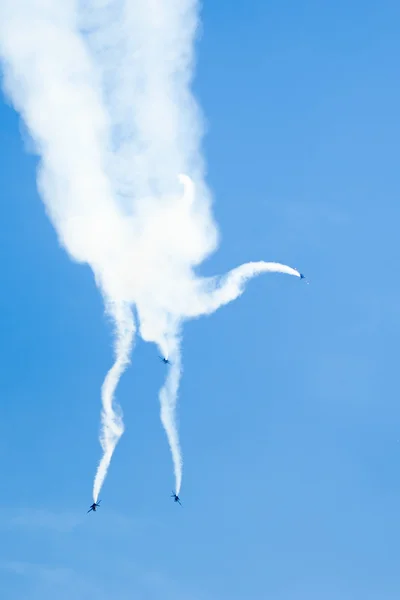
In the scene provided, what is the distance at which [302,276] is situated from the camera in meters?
62.1

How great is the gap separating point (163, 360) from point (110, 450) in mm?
8840

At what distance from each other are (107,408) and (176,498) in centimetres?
1097

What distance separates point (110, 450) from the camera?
193 feet

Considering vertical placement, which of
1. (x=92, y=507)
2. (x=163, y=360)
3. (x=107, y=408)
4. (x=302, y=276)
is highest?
(x=302, y=276)

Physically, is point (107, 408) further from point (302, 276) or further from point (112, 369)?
→ point (302, 276)

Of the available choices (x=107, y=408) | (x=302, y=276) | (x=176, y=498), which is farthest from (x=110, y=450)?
(x=302, y=276)

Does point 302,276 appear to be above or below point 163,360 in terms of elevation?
above

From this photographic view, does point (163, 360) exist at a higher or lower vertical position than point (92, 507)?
higher

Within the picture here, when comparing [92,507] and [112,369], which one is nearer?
[112,369]

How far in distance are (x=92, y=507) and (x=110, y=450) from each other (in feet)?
23.3

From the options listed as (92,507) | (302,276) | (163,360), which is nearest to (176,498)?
(92,507)

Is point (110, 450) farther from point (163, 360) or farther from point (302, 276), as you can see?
point (302, 276)

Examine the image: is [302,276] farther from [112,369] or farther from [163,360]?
[112,369]

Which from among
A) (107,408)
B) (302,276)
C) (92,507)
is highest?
(302,276)
